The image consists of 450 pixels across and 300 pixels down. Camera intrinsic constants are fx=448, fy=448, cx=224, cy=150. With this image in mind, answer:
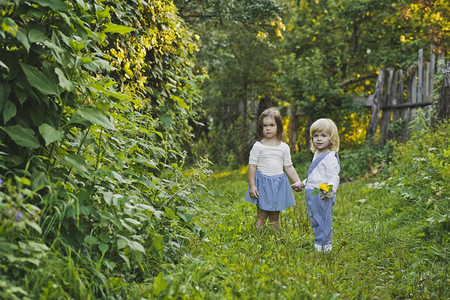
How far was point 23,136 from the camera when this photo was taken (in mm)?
2215

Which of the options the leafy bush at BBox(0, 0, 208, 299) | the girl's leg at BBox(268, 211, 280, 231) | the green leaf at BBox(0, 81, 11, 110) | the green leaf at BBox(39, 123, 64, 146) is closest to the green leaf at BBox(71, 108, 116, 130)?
the leafy bush at BBox(0, 0, 208, 299)

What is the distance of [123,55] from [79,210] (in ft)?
5.65

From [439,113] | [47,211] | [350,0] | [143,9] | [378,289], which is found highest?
[350,0]

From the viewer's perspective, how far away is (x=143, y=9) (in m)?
4.14

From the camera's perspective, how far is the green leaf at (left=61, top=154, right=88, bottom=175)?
90.5 inches

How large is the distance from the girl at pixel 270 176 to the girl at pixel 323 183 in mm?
194

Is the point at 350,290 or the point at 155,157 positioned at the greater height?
the point at 155,157

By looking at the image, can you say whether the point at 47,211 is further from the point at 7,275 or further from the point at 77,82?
the point at 77,82

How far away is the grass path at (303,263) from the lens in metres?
2.62

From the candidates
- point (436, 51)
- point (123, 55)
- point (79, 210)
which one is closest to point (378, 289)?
point (79, 210)

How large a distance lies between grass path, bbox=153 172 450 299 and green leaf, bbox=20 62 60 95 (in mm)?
1131

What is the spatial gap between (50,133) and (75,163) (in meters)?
0.22

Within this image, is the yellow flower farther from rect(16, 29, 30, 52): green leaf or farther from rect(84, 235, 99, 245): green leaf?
rect(16, 29, 30, 52): green leaf

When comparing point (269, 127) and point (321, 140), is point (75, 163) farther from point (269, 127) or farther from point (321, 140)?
point (321, 140)
